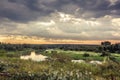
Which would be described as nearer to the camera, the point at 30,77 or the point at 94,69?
the point at 30,77

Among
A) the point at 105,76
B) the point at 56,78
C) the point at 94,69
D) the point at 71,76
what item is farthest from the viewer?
the point at 94,69

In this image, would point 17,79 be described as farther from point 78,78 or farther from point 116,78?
point 116,78

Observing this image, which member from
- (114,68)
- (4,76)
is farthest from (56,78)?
(114,68)

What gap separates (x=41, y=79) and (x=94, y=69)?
1190 centimetres

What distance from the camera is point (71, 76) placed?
62.2 feet

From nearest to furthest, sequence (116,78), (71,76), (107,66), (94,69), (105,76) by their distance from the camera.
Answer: (71,76) < (116,78) < (105,76) < (94,69) < (107,66)

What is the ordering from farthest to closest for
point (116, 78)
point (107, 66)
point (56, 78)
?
1. point (107, 66)
2. point (116, 78)
3. point (56, 78)

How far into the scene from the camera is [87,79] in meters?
18.6

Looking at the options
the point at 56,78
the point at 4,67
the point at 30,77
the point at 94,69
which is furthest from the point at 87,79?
the point at 94,69

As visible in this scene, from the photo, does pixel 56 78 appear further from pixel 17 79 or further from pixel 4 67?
pixel 4 67

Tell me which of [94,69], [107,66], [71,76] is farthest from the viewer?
[107,66]

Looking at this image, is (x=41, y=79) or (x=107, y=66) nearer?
(x=41, y=79)

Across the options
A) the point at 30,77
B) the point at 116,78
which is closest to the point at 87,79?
the point at 30,77

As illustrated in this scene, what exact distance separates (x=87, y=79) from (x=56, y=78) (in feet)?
6.89
